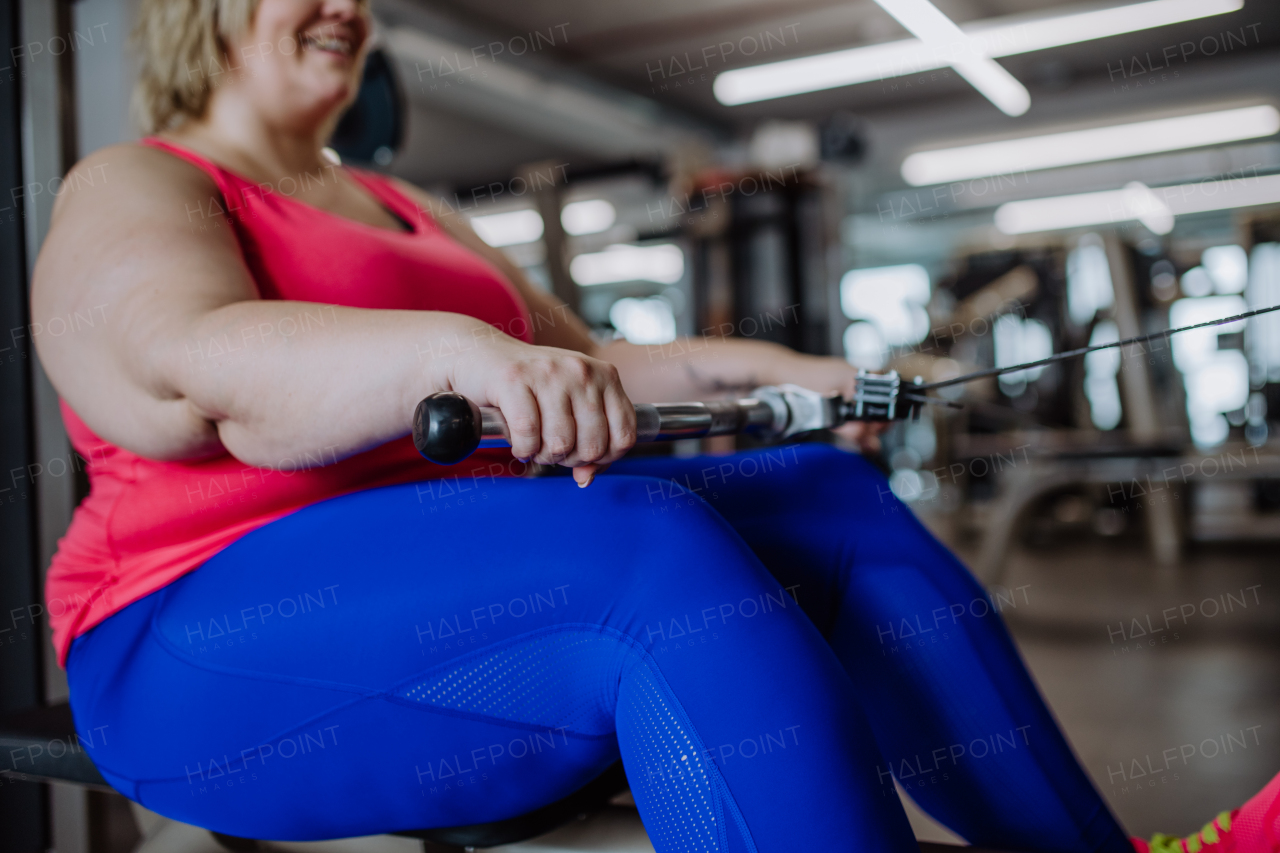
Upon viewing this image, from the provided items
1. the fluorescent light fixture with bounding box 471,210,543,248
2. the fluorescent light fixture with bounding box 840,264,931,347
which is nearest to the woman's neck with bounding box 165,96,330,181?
the fluorescent light fixture with bounding box 471,210,543,248

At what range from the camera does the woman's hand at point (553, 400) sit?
46cm

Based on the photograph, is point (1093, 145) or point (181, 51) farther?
point (1093, 145)

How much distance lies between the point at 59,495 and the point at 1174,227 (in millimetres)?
10737

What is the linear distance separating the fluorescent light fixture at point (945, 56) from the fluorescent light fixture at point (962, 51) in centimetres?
7

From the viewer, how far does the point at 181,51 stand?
80cm

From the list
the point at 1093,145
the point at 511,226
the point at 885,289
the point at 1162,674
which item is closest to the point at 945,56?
the point at 1093,145

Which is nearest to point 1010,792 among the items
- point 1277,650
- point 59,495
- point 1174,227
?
point 59,495

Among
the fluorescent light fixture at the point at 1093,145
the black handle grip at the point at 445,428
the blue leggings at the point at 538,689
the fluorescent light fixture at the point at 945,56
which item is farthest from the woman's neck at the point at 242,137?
the fluorescent light fixture at the point at 1093,145

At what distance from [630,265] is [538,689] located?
10882mm

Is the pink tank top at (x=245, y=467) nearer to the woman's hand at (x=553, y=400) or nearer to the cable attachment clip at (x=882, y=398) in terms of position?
the woman's hand at (x=553, y=400)

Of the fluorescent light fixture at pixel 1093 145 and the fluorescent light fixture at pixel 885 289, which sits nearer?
the fluorescent light fixture at pixel 1093 145

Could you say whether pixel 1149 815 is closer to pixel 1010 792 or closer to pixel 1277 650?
pixel 1010 792

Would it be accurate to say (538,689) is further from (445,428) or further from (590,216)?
(590,216)

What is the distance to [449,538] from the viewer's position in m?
0.52
